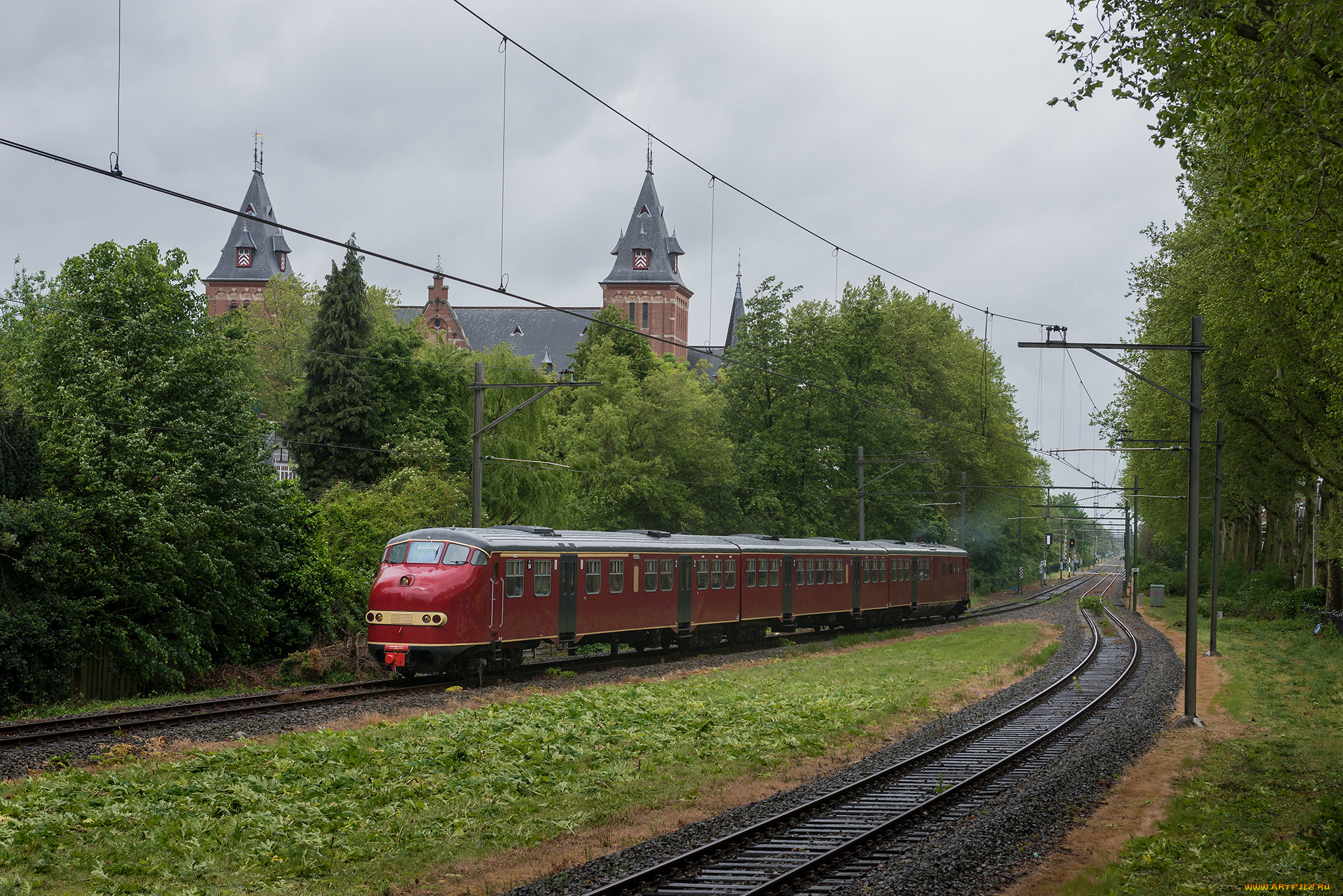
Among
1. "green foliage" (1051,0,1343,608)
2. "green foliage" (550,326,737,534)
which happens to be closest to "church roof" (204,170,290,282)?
Answer: "green foliage" (550,326,737,534)

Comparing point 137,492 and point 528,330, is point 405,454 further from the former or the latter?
point 528,330

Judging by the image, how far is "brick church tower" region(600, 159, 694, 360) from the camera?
110 meters

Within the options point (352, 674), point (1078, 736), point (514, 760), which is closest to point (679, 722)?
point (514, 760)

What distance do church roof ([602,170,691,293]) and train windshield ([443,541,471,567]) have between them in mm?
89492

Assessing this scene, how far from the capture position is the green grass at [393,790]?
9859 millimetres

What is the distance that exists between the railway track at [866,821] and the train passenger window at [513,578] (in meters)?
9.11

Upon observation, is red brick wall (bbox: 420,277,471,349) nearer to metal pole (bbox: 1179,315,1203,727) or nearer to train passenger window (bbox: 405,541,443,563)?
train passenger window (bbox: 405,541,443,563)

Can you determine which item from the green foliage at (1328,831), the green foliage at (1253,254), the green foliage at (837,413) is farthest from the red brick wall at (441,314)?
the green foliage at (1328,831)

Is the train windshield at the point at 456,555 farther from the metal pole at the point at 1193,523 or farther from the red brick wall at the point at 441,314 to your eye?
the red brick wall at the point at 441,314

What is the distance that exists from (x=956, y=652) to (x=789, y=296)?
24.4 m

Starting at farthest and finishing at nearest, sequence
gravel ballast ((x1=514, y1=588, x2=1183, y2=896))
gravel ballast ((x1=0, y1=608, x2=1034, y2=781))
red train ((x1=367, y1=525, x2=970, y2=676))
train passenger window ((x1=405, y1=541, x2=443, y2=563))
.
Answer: train passenger window ((x1=405, y1=541, x2=443, y2=563)), red train ((x1=367, y1=525, x2=970, y2=676)), gravel ballast ((x1=0, y1=608, x2=1034, y2=781)), gravel ballast ((x1=514, y1=588, x2=1183, y2=896))

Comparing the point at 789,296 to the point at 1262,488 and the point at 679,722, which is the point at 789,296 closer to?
the point at 1262,488

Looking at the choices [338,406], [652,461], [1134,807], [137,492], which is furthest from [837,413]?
[1134,807]

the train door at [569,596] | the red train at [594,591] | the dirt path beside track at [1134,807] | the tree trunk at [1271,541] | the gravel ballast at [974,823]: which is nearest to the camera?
the gravel ballast at [974,823]
